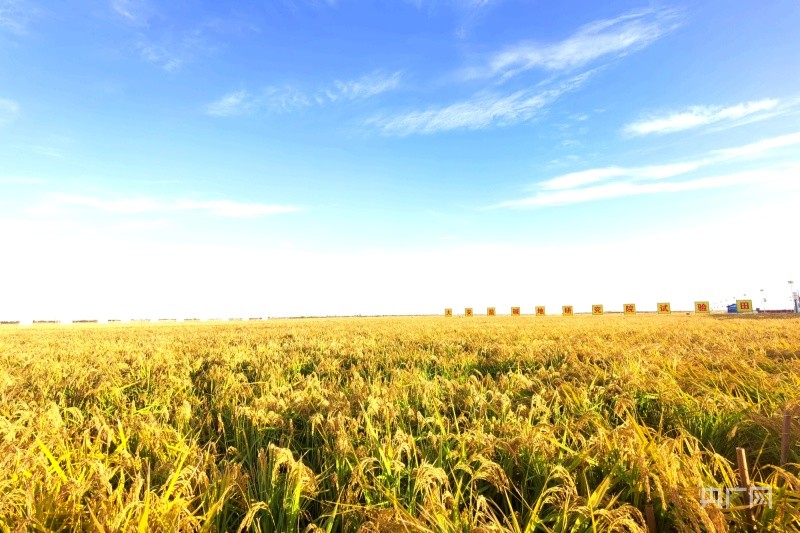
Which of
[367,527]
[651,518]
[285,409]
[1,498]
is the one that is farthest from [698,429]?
[1,498]

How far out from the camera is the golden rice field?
241 centimetres

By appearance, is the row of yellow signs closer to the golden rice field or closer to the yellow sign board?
the yellow sign board

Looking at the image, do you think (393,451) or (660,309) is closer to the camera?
(393,451)

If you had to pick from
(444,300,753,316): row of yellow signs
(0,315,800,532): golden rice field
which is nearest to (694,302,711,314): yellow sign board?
(444,300,753,316): row of yellow signs

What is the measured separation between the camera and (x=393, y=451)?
3.26 m

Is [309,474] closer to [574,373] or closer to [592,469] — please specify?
[592,469]

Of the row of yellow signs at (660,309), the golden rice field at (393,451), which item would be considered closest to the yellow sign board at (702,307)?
the row of yellow signs at (660,309)

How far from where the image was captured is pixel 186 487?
284 cm

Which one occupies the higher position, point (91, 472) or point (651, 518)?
point (91, 472)

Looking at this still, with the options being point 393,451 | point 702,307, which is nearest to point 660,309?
point 702,307

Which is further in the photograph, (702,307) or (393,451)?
(702,307)

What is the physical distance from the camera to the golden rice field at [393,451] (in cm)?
241

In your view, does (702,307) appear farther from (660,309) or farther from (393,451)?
(393,451)

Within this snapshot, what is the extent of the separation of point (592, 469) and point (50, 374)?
9027 mm
